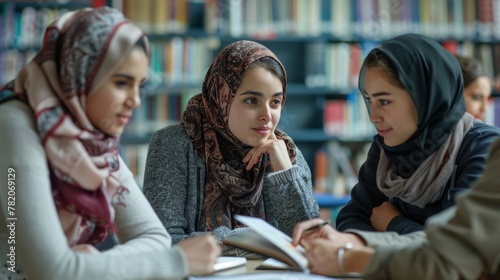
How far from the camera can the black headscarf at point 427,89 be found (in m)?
1.67

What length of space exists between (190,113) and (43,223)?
948mm

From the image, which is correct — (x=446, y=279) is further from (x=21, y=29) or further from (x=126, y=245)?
(x=21, y=29)

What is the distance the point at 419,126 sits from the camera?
170 cm

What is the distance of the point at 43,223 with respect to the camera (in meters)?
1.17

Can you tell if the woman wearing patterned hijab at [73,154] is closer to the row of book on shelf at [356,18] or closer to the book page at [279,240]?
the book page at [279,240]

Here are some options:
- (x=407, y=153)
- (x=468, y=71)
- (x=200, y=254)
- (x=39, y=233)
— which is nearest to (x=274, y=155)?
(x=407, y=153)

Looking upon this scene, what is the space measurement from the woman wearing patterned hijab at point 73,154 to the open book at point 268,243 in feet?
0.46

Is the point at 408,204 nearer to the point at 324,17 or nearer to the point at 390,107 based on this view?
the point at 390,107

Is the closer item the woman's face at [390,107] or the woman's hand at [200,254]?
the woman's hand at [200,254]

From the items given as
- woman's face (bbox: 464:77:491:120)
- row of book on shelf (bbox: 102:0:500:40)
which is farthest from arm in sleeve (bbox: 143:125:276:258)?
row of book on shelf (bbox: 102:0:500:40)

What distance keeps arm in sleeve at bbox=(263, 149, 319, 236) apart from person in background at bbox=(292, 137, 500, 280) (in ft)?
2.10

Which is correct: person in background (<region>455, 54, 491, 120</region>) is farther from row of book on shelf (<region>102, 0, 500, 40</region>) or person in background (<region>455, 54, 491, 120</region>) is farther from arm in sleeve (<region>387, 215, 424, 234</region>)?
arm in sleeve (<region>387, 215, 424, 234</region>)

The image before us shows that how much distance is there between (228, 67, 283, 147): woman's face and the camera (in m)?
1.97

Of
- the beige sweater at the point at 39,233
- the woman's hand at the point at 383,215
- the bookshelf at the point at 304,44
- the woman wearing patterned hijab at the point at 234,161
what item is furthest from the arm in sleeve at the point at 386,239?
the bookshelf at the point at 304,44
